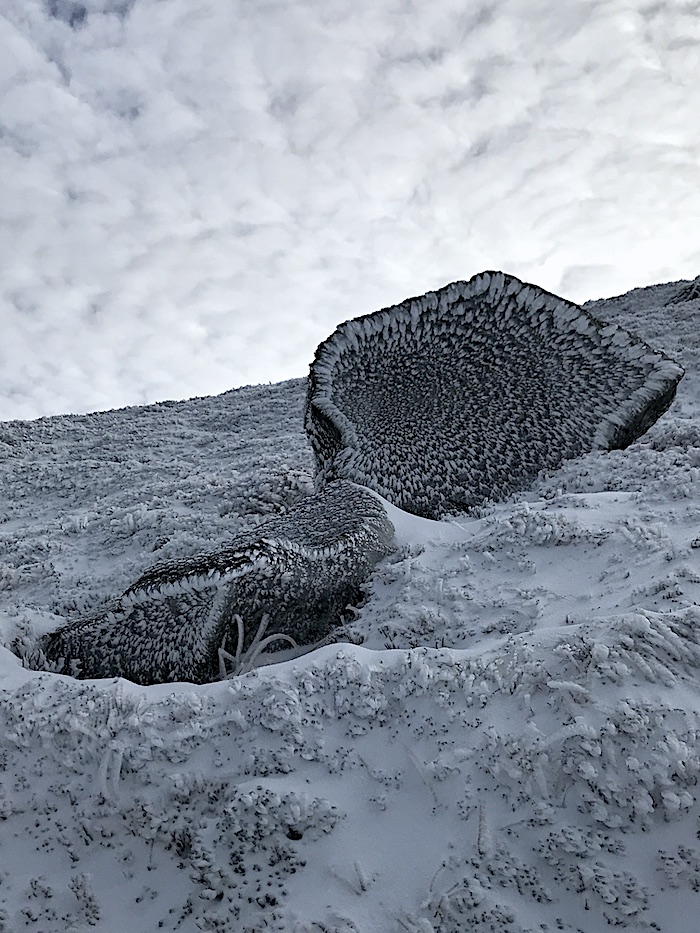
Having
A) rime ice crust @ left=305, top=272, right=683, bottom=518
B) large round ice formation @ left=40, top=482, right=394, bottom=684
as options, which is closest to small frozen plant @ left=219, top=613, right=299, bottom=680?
large round ice formation @ left=40, top=482, right=394, bottom=684

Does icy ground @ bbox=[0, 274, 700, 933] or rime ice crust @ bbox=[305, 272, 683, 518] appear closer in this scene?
icy ground @ bbox=[0, 274, 700, 933]

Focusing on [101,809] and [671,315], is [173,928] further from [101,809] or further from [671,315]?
[671,315]

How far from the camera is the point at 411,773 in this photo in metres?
1.85

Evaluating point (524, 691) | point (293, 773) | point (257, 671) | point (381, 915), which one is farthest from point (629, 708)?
point (257, 671)

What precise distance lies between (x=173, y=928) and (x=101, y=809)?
420mm

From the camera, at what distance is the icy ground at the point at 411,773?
1543mm

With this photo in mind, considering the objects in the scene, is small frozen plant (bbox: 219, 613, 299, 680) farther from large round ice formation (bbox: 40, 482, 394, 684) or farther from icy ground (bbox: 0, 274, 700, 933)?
icy ground (bbox: 0, 274, 700, 933)

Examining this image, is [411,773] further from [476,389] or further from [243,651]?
[476,389]

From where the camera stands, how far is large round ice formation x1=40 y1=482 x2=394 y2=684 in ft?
9.50

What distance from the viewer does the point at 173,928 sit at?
1617mm

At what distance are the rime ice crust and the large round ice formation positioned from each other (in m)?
1.33

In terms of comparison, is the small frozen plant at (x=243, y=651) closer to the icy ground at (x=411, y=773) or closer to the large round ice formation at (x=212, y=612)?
the large round ice formation at (x=212, y=612)

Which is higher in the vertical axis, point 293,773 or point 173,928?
point 293,773

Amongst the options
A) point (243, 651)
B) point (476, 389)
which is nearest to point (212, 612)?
point (243, 651)
